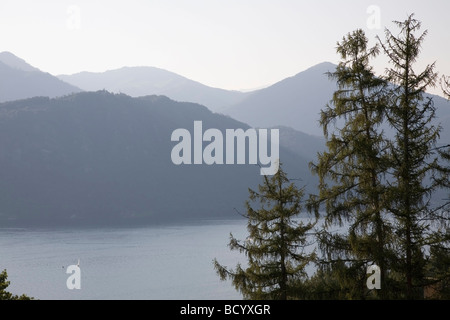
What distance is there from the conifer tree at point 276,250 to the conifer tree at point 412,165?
274 centimetres

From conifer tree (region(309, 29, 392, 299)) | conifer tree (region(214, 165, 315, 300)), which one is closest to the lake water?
conifer tree (region(214, 165, 315, 300))

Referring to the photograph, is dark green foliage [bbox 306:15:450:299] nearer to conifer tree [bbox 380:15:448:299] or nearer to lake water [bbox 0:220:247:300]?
conifer tree [bbox 380:15:448:299]

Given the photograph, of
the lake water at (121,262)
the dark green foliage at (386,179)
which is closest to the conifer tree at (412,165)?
the dark green foliage at (386,179)

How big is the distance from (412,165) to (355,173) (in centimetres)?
122

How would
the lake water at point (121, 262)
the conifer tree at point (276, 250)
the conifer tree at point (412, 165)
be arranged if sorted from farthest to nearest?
the lake water at point (121, 262) → the conifer tree at point (276, 250) → the conifer tree at point (412, 165)

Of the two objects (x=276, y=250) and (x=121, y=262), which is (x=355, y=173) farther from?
(x=121, y=262)

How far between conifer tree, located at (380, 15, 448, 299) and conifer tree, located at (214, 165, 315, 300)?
108 inches

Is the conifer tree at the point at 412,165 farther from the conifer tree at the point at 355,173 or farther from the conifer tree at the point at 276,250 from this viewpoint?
the conifer tree at the point at 276,250

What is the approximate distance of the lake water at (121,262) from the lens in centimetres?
7275

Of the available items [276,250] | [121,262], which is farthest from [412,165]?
[121,262]

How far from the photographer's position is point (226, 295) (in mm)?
66375
